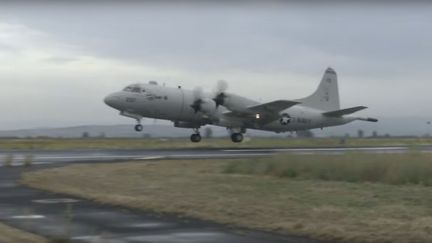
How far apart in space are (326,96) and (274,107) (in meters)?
11.4

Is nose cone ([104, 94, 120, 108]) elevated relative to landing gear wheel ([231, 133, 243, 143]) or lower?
elevated

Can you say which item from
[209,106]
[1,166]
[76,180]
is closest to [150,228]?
[76,180]

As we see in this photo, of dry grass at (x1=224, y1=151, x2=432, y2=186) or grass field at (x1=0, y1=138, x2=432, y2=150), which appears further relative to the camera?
grass field at (x1=0, y1=138, x2=432, y2=150)

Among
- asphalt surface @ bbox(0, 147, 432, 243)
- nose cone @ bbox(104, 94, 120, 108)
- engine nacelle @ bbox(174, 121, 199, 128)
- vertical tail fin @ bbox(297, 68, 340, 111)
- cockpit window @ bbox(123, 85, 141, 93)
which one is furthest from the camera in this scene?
vertical tail fin @ bbox(297, 68, 340, 111)

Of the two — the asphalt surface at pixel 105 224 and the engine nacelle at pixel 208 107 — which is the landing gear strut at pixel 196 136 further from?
the asphalt surface at pixel 105 224

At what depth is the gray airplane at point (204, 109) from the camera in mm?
50375

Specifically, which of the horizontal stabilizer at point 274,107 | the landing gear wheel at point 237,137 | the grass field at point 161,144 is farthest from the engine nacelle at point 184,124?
the horizontal stabilizer at point 274,107

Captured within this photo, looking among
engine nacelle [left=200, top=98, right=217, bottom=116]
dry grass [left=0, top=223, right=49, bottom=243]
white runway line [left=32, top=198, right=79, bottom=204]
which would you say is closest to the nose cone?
engine nacelle [left=200, top=98, right=217, bottom=116]

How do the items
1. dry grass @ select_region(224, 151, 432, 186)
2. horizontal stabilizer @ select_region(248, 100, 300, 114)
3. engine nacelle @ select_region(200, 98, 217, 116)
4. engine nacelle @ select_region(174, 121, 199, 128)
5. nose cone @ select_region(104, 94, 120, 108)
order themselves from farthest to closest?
engine nacelle @ select_region(174, 121, 199, 128) < engine nacelle @ select_region(200, 98, 217, 116) < nose cone @ select_region(104, 94, 120, 108) < horizontal stabilizer @ select_region(248, 100, 300, 114) < dry grass @ select_region(224, 151, 432, 186)

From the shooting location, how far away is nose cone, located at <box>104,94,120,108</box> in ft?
166

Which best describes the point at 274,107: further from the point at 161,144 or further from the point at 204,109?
the point at 161,144

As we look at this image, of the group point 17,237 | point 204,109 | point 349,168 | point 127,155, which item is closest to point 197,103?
point 204,109

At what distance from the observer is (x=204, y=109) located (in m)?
51.2

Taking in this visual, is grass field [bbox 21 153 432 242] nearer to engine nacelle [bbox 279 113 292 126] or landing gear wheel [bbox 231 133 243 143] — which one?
landing gear wheel [bbox 231 133 243 143]
